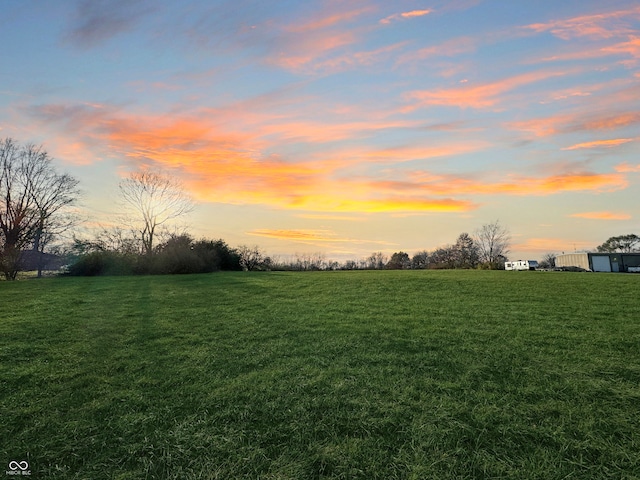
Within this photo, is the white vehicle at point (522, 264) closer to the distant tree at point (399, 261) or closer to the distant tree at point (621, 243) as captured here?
the distant tree at point (399, 261)

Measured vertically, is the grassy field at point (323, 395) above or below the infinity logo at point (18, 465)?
above

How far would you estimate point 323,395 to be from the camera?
13.1 ft

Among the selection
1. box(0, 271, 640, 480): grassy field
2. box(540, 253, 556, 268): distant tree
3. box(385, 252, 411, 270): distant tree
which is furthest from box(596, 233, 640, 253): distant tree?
box(0, 271, 640, 480): grassy field

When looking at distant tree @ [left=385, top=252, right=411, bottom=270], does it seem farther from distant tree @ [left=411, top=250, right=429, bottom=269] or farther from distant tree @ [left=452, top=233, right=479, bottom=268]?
distant tree @ [left=452, top=233, right=479, bottom=268]

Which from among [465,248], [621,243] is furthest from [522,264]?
[621,243]

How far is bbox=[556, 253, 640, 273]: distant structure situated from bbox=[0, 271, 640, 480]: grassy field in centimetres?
3515

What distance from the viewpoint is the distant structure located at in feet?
120

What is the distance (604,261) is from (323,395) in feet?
146

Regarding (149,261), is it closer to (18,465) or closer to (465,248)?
(18,465)

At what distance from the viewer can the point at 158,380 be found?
4.53m

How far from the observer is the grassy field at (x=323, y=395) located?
2.96m

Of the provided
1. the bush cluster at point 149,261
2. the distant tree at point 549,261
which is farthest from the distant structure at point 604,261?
the bush cluster at point 149,261

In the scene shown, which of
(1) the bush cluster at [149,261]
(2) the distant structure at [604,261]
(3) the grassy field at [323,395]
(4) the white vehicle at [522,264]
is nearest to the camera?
(3) the grassy field at [323,395]

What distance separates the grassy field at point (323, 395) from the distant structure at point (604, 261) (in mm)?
35152
